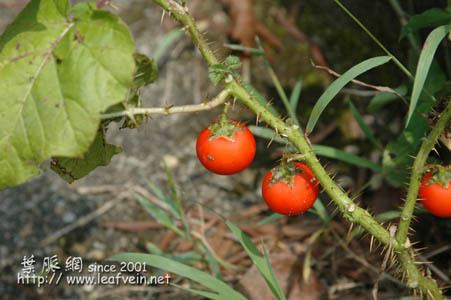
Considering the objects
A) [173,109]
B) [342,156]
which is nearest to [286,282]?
[342,156]

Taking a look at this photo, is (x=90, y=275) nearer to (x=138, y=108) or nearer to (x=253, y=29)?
(x=138, y=108)

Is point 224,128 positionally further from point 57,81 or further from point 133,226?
point 133,226

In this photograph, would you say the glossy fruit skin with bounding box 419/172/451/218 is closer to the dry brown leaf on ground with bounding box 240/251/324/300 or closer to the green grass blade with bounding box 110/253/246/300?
the green grass blade with bounding box 110/253/246/300

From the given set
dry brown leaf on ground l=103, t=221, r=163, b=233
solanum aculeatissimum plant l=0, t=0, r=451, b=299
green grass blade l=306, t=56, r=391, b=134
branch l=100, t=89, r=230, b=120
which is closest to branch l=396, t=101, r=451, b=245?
solanum aculeatissimum plant l=0, t=0, r=451, b=299

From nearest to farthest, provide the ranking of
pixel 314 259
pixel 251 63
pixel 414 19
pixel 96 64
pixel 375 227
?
pixel 96 64, pixel 375 227, pixel 414 19, pixel 314 259, pixel 251 63

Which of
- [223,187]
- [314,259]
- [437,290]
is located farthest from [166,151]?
[437,290]

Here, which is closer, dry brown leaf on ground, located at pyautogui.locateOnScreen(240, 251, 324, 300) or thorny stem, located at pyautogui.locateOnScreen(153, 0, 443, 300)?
thorny stem, located at pyautogui.locateOnScreen(153, 0, 443, 300)
